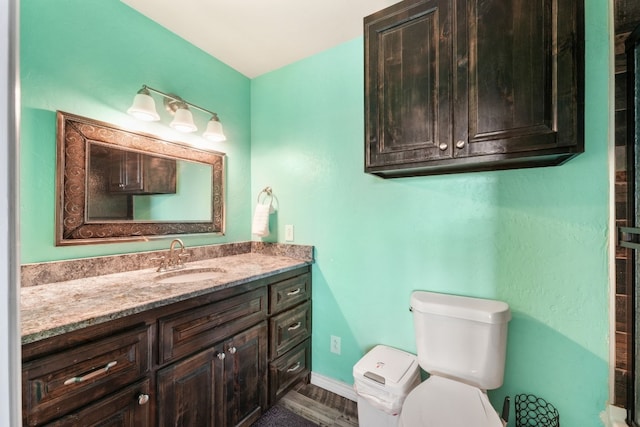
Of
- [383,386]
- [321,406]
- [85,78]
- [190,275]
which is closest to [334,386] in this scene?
[321,406]

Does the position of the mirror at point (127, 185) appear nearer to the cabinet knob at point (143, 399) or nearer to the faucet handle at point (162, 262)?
the faucet handle at point (162, 262)

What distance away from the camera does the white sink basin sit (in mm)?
1509

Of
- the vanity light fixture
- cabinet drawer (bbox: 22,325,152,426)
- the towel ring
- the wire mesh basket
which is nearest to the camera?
cabinet drawer (bbox: 22,325,152,426)

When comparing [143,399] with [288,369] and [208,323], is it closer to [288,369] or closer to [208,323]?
[208,323]

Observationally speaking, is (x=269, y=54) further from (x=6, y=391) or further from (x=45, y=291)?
(x=6, y=391)

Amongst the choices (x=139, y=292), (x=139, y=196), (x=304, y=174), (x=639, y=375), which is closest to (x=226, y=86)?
(x=304, y=174)

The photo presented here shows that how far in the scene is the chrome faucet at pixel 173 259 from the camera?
62.8 inches

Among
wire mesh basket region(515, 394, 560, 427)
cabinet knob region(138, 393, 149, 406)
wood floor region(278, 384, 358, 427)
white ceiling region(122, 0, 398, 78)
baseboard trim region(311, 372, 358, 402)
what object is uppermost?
white ceiling region(122, 0, 398, 78)

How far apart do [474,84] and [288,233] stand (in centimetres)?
146

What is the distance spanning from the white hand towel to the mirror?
28 centimetres

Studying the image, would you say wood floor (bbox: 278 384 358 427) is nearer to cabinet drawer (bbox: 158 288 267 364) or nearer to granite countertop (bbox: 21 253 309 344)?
cabinet drawer (bbox: 158 288 267 364)

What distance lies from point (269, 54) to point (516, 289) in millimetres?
2133

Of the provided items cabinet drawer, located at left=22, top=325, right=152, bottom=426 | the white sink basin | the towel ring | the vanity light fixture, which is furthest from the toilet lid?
the vanity light fixture

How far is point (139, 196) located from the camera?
1.58m
